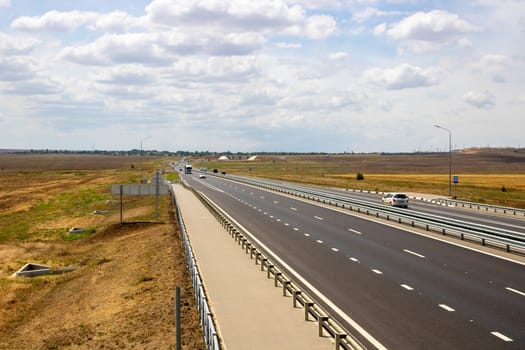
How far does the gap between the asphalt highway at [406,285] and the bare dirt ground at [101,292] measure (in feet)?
13.9

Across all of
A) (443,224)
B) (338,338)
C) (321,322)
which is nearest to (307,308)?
(321,322)

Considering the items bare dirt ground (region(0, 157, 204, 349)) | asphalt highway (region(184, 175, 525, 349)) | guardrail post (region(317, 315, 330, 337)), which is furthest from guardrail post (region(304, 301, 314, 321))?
bare dirt ground (region(0, 157, 204, 349))

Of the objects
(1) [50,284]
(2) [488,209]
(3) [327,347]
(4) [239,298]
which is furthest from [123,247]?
(2) [488,209]

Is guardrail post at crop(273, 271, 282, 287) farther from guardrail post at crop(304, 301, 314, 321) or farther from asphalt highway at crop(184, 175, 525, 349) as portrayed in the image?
guardrail post at crop(304, 301, 314, 321)

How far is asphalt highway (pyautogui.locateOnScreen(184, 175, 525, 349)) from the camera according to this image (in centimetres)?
1357

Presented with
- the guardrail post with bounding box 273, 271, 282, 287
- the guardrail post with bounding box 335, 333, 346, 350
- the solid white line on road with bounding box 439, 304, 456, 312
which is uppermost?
the guardrail post with bounding box 335, 333, 346, 350

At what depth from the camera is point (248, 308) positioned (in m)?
15.5

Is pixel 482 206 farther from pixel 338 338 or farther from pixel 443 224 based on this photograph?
pixel 338 338

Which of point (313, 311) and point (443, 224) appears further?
point (443, 224)

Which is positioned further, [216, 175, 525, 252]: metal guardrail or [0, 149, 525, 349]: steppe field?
[216, 175, 525, 252]: metal guardrail

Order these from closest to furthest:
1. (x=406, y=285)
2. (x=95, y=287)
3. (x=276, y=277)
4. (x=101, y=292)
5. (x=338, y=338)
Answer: (x=338, y=338)
(x=276, y=277)
(x=406, y=285)
(x=101, y=292)
(x=95, y=287)

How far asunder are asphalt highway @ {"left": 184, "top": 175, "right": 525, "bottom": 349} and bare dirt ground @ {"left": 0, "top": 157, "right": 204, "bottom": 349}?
4249mm

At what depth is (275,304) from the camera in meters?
15.9

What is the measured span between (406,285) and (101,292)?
452 inches
